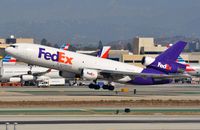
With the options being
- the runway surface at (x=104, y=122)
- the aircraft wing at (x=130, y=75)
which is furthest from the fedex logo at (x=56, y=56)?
the runway surface at (x=104, y=122)

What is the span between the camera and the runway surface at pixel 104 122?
37312 mm

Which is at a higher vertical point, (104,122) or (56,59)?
(56,59)

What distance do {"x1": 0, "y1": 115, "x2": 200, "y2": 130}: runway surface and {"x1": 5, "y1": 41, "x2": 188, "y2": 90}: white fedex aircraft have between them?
32.5m

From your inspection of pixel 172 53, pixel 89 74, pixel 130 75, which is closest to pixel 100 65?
pixel 89 74

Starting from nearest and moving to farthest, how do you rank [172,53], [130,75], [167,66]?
[130,75] < [167,66] < [172,53]

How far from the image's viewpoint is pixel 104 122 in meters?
40.5

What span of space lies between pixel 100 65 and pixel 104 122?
130 feet

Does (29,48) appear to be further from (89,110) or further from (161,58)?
(89,110)

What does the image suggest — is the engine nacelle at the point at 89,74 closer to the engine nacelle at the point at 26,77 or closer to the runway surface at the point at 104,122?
the runway surface at the point at 104,122


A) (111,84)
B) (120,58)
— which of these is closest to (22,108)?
(111,84)

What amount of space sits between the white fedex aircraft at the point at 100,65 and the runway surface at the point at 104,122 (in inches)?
1281

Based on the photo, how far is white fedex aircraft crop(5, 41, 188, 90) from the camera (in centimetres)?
7662

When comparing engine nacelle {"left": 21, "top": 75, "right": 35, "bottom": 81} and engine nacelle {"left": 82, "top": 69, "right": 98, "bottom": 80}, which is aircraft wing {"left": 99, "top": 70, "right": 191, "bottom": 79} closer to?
engine nacelle {"left": 82, "top": 69, "right": 98, "bottom": 80}

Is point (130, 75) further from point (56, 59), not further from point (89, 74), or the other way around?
point (56, 59)
